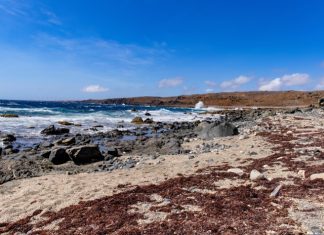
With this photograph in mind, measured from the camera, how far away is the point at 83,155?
17.5 meters

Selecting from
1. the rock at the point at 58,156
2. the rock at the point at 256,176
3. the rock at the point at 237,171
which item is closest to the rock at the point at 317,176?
the rock at the point at 256,176

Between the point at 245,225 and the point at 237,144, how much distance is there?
12759 mm

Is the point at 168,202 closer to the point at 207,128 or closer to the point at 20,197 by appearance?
the point at 20,197

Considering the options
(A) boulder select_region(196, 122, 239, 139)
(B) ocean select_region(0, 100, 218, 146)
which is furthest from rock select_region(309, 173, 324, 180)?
(B) ocean select_region(0, 100, 218, 146)

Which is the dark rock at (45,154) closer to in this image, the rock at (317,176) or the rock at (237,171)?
the rock at (237,171)

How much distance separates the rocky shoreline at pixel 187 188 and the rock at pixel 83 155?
0.05 m

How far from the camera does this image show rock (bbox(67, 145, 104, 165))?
1743 centimetres

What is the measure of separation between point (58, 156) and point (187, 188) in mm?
9338

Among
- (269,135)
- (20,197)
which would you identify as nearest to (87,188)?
(20,197)

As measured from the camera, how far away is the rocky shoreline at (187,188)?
25.2 ft

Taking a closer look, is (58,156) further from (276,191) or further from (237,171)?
(276,191)

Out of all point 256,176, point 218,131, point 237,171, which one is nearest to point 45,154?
point 237,171

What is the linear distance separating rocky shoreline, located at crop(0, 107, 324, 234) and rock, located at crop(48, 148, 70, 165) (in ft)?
0.16

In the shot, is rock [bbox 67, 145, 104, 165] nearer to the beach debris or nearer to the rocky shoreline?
the rocky shoreline
